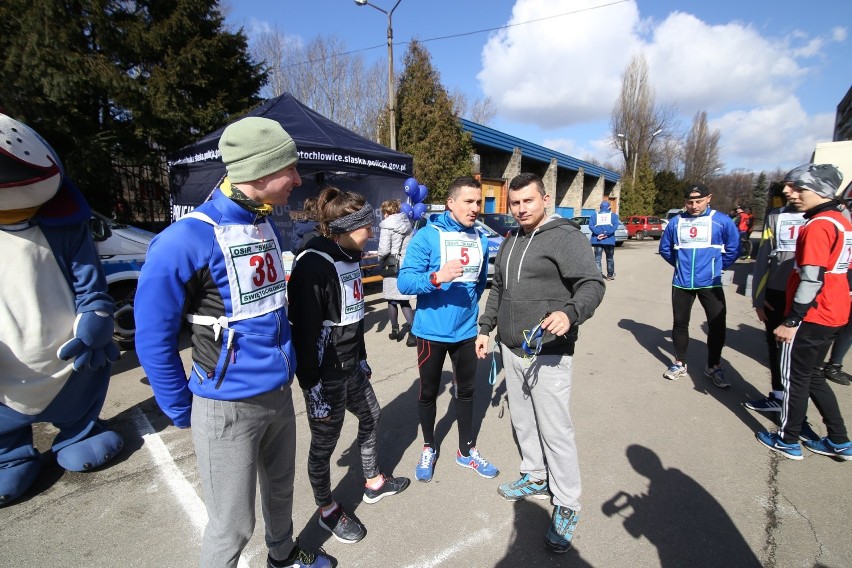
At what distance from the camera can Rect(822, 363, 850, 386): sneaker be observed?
14.1 ft

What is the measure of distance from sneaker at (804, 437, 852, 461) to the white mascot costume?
5194 mm

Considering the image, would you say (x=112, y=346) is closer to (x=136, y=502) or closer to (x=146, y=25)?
(x=136, y=502)

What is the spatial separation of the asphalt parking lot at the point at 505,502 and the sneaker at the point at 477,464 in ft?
0.22

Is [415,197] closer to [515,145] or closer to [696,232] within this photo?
[696,232]

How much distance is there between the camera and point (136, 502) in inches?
101

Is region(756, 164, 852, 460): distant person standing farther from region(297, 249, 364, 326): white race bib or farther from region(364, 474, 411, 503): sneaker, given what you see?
region(297, 249, 364, 326): white race bib

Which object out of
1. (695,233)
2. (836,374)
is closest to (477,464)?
(695,233)

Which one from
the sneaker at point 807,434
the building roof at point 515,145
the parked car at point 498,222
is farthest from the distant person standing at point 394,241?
the building roof at point 515,145

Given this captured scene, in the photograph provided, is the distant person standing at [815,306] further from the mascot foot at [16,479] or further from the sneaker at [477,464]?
the mascot foot at [16,479]

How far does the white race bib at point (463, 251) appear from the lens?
8.63 ft

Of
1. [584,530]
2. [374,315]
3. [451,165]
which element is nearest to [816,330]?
[584,530]

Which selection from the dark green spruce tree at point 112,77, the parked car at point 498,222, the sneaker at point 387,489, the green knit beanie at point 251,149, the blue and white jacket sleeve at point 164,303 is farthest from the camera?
the parked car at point 498,222

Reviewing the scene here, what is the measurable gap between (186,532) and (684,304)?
15.5ft

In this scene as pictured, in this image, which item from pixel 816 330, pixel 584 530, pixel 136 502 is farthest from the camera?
pixel 816 330
